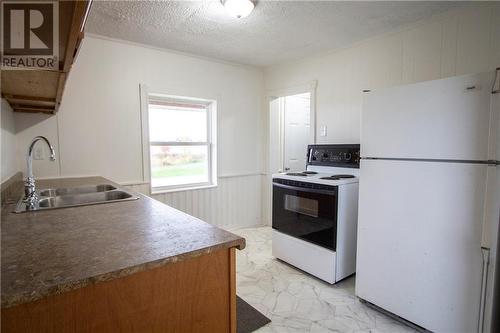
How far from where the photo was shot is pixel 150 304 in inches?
32.0

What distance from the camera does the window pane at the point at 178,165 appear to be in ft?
10.5

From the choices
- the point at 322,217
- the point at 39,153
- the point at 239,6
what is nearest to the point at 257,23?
the point at 239,6

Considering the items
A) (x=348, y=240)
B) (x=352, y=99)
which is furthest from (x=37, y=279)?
(x=352, y=99)

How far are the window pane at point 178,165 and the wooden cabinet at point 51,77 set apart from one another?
3.75 ft

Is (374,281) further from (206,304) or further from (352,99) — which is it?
(352,99)

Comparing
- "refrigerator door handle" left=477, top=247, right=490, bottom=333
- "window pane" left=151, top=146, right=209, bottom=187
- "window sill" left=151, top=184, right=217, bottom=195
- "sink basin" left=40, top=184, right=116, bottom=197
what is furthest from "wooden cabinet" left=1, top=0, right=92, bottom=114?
"refrigerator door handle" left=477, top=247, right=490, bottom=333

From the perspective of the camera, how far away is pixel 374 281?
76.2 inches

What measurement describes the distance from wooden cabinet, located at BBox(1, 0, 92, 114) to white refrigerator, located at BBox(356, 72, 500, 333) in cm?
176

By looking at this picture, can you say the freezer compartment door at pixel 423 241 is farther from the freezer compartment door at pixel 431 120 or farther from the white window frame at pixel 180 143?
the white window frame at pixel 180 143

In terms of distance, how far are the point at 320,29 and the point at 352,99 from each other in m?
0.82

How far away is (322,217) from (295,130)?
2040 mm

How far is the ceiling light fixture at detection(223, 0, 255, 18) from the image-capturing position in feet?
6.40

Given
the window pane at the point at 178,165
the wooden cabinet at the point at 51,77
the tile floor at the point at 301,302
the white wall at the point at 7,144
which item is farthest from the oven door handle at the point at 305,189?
the white wall at the point at 7,144

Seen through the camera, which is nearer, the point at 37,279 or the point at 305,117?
the point at 37,279
